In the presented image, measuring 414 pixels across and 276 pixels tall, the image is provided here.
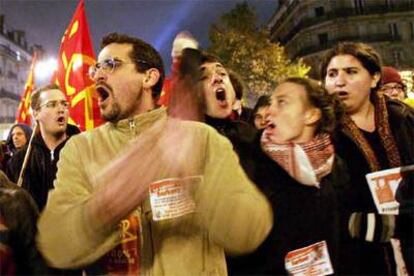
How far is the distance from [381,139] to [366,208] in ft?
1.28

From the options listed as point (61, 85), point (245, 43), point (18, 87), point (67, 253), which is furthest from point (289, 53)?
point (67, 253)

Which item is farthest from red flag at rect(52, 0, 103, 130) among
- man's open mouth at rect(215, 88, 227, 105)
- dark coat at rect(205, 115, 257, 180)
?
dark coat at rect(205, 115, 257, 180)

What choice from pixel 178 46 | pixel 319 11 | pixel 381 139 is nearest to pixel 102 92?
pixel 178 46

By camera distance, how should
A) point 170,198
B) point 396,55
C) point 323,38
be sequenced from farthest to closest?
point 323,38 → point 396,55 → point 170,198

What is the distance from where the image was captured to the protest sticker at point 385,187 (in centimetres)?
250

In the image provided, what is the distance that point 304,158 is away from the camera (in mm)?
2217

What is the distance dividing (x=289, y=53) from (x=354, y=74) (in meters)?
49.8

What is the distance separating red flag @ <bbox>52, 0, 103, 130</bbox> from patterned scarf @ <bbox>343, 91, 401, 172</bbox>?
8.77ft

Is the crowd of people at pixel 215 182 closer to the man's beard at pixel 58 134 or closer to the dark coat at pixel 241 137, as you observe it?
the dark coat at pixel 241 137

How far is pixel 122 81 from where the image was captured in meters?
1.92

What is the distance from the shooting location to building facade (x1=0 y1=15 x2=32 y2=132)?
56.6 m

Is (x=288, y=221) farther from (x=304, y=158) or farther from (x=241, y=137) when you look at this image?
(x=241, y=137)

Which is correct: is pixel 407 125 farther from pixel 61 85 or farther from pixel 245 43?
pixel 245 43

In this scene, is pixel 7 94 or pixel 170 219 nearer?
pixel 170 219
